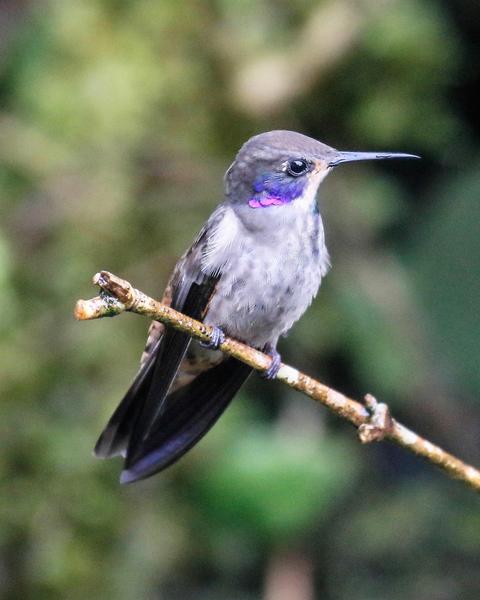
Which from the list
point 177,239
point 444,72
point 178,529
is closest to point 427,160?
point 444,72

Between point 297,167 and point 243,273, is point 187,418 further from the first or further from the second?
point 297,167

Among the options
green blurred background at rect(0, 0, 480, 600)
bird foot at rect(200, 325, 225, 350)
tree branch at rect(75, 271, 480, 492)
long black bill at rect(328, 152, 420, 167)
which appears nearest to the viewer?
tree branch at rect(75, 271, 480, 492)

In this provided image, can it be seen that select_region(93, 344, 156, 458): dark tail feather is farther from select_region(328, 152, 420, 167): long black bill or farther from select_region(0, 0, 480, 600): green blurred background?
select_region(0, 0, 480, 600): green blurred background

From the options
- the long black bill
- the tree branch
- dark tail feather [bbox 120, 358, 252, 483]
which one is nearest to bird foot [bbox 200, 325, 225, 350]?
the tree branch

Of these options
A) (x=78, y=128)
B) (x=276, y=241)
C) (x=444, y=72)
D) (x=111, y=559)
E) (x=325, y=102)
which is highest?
(x=444, y=72)

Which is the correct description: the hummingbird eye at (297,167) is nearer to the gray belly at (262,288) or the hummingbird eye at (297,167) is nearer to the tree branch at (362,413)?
the gray belly at (262,288)

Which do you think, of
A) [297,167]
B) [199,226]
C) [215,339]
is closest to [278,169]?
[297,167]

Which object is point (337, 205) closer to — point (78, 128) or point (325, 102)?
point (325, 102)
